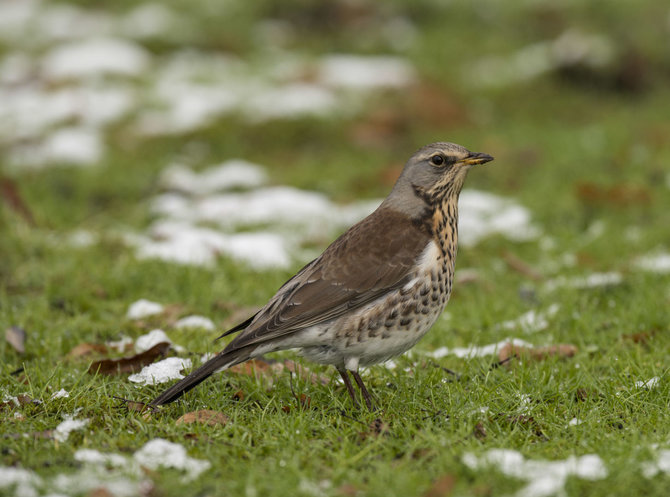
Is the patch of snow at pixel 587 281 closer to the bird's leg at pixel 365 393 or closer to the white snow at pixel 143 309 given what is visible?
the bird's leg at pixel 365 393

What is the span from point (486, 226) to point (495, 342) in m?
2.61

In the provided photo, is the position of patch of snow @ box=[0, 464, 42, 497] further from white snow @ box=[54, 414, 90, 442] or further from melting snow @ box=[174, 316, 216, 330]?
melting snow @ box=[174, 316, 216, 330]

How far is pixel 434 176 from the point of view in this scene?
4797mm

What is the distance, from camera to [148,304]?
585 centimetres

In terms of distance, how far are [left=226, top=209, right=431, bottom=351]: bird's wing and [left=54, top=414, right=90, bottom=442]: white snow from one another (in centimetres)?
76

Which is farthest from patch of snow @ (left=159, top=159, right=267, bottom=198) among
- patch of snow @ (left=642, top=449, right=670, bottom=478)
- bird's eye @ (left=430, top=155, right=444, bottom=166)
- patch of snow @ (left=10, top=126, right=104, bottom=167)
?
patch of snow @ (left=642, top=449, right=670, bottom=478)

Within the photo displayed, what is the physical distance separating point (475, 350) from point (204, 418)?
6.34 feet

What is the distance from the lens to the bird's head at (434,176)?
4770 millimetres

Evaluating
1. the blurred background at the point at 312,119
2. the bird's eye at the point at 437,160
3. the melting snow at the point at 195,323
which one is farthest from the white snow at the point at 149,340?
the bird's eye at the point at 437,160

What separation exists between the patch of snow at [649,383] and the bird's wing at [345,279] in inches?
52.1

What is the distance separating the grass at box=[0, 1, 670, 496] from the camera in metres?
3.77

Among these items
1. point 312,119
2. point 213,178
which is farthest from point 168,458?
point 312,119

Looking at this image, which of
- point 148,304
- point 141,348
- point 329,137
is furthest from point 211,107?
point 141,348

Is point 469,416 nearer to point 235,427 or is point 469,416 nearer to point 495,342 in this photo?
point 235,427
